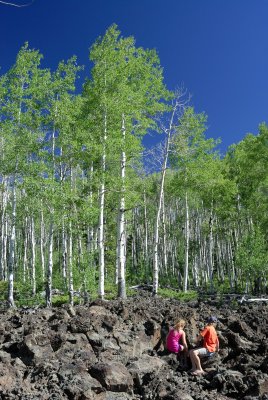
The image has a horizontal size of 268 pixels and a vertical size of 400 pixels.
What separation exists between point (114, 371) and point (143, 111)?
16038 mm

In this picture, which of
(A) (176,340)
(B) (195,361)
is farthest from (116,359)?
(A) (176,340)

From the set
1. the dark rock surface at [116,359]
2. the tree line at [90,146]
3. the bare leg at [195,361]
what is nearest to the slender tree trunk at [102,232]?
the tree line at [90,146]

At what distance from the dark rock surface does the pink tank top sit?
264 millimetres

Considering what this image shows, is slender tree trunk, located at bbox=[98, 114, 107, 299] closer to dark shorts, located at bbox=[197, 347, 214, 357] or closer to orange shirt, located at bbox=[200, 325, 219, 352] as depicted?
orange shirt, located at bbox=[200, 325, 219, 352]

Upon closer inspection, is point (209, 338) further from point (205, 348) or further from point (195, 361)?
point (195, 361)

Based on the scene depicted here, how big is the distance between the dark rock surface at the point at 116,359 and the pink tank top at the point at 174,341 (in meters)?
0.26

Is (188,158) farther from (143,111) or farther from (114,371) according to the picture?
(114,371)

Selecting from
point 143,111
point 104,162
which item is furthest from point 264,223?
point 104,162

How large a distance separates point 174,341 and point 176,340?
0.06 metres

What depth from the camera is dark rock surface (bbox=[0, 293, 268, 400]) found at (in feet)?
25.2

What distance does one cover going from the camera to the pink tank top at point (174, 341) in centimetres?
1086

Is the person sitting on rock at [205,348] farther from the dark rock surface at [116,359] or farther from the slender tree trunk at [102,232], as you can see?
the slender tree trunk at [102,232]

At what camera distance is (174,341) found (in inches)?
430

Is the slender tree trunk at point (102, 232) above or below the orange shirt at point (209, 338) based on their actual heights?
above
